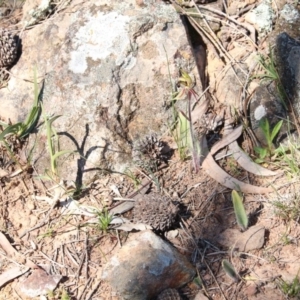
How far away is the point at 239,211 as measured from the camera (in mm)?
2391

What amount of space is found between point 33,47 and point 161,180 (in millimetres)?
1034

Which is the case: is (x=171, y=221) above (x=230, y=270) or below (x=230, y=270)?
above

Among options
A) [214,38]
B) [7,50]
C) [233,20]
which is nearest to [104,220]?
[7,50]

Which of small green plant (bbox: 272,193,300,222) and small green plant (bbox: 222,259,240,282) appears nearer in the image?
small green plant (bbox: 222,259,240,282)

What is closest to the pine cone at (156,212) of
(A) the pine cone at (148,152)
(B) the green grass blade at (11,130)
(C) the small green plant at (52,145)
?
(A) the pine cone at (148,152)

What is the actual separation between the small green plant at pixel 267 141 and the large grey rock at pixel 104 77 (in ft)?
1.55

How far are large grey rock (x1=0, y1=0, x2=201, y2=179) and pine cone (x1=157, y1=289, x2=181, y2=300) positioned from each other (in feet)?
2.26

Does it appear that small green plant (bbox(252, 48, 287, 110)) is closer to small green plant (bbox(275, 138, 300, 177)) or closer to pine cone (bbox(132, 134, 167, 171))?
small green plant (bbox(275, 138, 300, 177))

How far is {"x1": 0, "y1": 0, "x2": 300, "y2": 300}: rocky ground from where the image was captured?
2.35m

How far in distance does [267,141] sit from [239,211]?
493 millimetres

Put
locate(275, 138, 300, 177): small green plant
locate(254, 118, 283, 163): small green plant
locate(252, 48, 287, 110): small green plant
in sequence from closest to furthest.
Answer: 1. locate(275, 138, 300, 177): small green plant
2. locate(254, 118, 283, 163): small green plant
3. locate(252, 48, 287, 110): small green plant

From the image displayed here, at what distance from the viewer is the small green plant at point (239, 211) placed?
2.35 meters

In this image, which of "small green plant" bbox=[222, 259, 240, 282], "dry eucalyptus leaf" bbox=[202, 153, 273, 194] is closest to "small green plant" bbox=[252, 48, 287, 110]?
"dry eucalyptus leaf" bbox=[202, 153, 273, 194]

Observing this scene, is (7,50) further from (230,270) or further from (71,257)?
(230,270)
